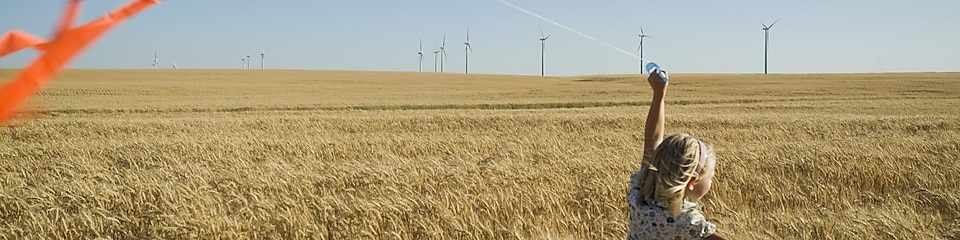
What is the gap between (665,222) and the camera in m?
3.13

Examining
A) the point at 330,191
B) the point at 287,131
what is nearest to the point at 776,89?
the point at 287,131

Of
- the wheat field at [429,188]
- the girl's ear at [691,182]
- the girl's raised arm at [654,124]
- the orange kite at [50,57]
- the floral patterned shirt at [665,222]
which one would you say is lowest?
the wheat field at [429,188]

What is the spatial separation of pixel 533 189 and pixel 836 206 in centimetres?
315

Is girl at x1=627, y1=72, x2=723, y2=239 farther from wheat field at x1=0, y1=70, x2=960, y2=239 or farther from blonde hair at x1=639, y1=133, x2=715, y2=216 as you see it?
wheat field at x1=0, y1=70, x2=960, y2=239

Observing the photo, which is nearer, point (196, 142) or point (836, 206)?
point (836, 206)

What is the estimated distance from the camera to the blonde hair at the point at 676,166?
2.88 m

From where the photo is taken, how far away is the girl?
9.53ft

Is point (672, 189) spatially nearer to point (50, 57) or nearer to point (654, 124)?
point (654, 124)

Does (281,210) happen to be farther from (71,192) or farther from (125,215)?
(71,192)

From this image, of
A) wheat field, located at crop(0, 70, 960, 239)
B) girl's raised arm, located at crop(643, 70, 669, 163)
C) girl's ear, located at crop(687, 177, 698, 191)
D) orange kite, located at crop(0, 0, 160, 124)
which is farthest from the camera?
wheat field, located at crop(0, 70, 960, 239)

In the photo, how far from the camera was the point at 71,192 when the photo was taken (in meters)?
7.89

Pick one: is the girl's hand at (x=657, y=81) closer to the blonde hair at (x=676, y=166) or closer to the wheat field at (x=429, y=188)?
the blonde hair at (x=676, y=166)


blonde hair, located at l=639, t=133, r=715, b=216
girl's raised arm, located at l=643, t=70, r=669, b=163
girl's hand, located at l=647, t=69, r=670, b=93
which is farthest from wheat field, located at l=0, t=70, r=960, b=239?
girl's raised arm, located at l=643, t=70, r=669, b=163

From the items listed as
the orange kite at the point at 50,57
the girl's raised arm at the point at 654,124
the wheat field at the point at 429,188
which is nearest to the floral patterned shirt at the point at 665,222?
the girl's raised arm at the point at 654,124
